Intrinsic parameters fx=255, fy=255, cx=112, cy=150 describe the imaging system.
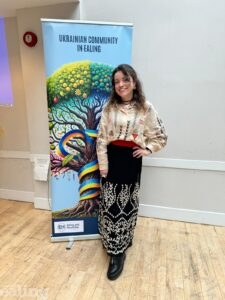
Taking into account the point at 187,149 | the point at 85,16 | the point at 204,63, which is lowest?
the point at 187,149

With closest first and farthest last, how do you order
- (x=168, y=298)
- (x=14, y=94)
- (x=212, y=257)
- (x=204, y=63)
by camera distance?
(x=168, y=298) < (x=212, y=257) < (x=204, y=63) < (x=14, y=94)

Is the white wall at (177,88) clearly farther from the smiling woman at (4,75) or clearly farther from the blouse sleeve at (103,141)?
the blouse sleeve at (103,141)

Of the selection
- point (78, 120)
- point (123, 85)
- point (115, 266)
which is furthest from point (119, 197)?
point (123, 85)

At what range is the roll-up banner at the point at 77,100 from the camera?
1866 millimetres

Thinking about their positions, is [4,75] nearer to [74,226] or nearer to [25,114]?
[25,114]

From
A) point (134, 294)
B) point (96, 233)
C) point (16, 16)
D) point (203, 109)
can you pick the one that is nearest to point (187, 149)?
point (203, 109)

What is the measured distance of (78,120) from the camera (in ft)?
6.54

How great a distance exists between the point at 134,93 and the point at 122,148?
1.30 feet

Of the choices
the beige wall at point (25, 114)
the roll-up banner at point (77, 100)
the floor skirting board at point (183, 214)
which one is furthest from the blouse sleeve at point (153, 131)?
the beige wall at point (25, 114)

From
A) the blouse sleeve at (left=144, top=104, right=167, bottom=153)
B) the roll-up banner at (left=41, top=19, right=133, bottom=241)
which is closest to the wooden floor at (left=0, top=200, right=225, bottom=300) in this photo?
the roll-up banner at (left=41, top=19, right=133, bottom=241)

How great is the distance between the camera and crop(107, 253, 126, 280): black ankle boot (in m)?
1.81

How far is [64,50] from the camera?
1.87m

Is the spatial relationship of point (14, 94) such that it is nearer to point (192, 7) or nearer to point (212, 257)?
point (192, 7)

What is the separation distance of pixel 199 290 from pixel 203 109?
1439 millimetres
